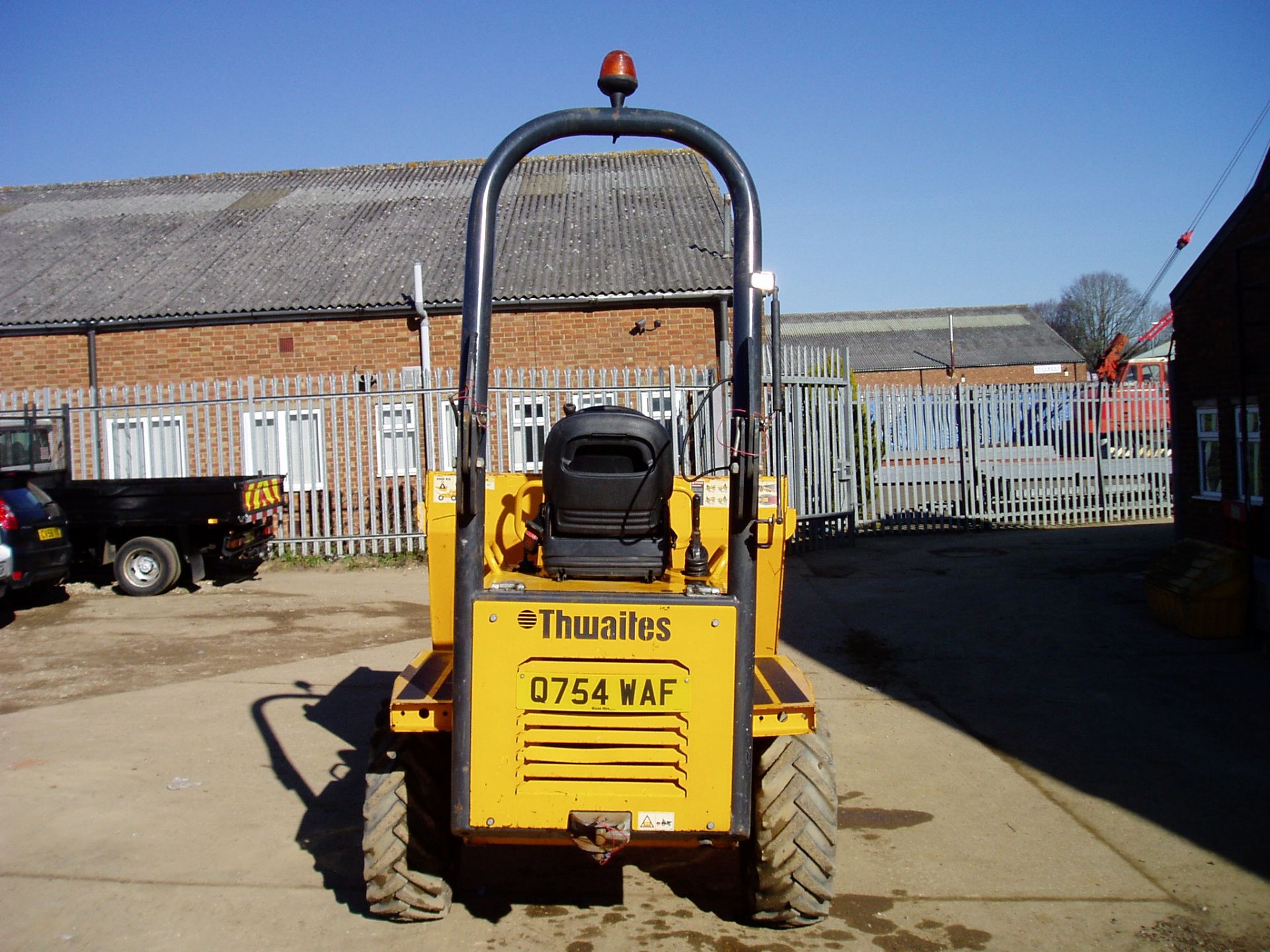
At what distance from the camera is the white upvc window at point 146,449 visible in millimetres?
14023

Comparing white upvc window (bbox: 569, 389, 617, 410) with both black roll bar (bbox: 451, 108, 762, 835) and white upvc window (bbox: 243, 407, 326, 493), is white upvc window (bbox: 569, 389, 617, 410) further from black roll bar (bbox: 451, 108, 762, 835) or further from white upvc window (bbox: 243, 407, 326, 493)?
black roll bar (bbox: 451, 108, 762, 835)

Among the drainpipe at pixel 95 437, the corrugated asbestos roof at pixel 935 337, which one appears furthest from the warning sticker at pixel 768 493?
the corrugated asbestos roof at pixel 935 337

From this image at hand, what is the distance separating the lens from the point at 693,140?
3.41 m

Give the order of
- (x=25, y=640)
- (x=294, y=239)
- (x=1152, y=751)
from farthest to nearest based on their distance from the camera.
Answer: (x=294, y=239) < (x=25, y=640) < (x=1152, y=751)

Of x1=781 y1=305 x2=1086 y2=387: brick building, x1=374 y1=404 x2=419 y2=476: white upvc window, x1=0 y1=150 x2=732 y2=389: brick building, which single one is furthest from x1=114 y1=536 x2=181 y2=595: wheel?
x1=781 y1=305 x2=1086 y2=387: brick building

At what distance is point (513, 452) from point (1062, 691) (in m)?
8.50

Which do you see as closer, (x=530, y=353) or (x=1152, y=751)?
(x=1152, y=751)

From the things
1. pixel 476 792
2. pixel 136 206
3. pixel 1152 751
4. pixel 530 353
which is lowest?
pixel 1152 751

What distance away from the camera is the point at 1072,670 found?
8.08 meters

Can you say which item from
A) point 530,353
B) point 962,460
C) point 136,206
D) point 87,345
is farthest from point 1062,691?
point 136,206

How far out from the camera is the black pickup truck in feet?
37.4

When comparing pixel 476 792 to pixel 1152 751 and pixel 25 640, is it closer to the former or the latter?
pixel 1152 751

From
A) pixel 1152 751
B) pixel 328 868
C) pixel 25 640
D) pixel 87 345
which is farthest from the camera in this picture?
A: pixel 87 345

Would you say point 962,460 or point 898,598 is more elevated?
point 962,460
